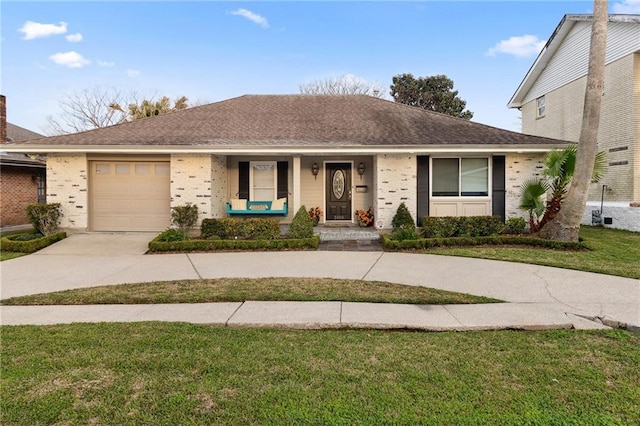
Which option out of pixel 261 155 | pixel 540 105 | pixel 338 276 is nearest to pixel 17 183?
pixel 261 155

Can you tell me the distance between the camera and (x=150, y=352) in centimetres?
347

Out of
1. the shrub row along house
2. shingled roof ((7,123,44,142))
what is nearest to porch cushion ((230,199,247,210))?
the shrub row along house

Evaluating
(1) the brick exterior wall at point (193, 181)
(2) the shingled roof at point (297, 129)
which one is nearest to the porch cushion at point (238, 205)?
(1) the brick exterior wall at point (193, 181)

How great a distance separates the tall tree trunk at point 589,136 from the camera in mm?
9031

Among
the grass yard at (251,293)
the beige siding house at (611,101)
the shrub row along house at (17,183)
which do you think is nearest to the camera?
the grass yard at (251,293)

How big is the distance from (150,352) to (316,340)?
5.36ft

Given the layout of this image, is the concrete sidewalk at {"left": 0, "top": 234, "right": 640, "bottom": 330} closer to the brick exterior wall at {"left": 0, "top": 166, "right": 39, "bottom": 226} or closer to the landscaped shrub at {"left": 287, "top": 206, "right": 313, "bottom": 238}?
the landscaped shrub at {"left": 287, "top": 206, "right": 313, "bottom": 238}

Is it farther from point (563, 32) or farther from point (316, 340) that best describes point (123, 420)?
point (563, 32)

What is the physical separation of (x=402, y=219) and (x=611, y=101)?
9765 mm

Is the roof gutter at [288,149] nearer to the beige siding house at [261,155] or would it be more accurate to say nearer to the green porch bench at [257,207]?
the beige siding house at [261,155]

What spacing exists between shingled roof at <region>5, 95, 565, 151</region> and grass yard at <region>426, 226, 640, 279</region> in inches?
134

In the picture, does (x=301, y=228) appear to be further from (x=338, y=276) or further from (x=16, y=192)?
(x=16, y=192)

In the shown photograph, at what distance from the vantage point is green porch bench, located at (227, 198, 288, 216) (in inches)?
480

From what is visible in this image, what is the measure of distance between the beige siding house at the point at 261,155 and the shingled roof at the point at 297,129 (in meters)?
0.06
